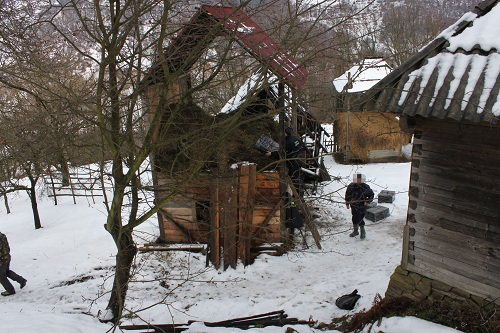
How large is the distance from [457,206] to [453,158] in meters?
0.61

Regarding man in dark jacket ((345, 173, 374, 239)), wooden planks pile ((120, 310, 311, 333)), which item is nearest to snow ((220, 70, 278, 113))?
man in dark jacket ((345, 173, 374, 239))

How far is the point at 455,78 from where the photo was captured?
12.3 feet

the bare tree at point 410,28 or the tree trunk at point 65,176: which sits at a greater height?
the bare tree at point 410,28

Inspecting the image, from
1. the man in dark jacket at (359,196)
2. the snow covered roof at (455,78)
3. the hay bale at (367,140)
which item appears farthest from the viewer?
the hay bale at (367,140)

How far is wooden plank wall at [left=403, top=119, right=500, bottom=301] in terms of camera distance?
4336 millimetres

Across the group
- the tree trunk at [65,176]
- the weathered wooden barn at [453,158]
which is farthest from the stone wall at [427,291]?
the tree trunk at [65,176]

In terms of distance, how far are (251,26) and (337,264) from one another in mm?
5207

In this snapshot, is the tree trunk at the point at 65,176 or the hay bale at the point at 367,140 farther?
the hay bale at the point at 367,140

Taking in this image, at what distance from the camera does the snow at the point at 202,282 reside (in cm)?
546

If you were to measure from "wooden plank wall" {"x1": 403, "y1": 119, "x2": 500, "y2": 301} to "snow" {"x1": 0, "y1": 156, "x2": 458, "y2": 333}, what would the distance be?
0.79 m

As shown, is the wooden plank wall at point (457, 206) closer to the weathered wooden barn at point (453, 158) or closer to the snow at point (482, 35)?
the weathered wooden barn at point (453, 158)

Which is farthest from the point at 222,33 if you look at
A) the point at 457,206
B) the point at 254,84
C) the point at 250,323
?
the point at 250,323

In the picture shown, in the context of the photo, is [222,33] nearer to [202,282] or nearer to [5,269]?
[202,282]

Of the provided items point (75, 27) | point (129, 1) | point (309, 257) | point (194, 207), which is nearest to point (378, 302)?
point (309, 257)
